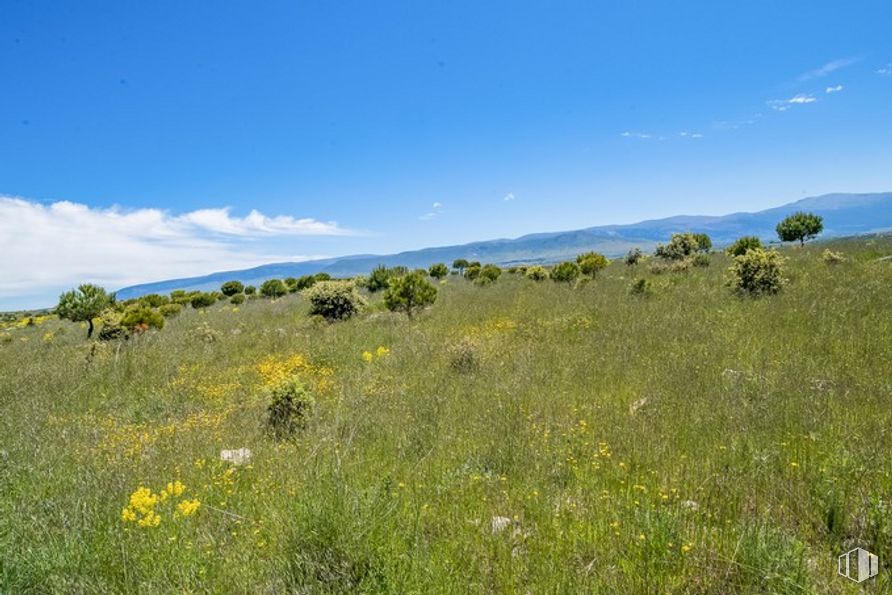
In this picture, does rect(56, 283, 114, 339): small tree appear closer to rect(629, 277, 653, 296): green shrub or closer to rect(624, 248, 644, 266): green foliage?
rect(629, 277, 653, 296): green shrub

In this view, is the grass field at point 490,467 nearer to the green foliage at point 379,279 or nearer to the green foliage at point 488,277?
the green foliage at point 379,279

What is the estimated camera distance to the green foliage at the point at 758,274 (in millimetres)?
12180

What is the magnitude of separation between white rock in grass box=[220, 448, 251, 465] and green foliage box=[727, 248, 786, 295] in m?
13.3

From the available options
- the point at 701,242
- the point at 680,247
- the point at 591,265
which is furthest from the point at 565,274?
the point at 701,242

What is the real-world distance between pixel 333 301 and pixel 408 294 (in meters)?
3.19

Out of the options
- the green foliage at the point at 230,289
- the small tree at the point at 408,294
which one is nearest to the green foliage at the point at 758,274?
the small tree at the point at 408,294

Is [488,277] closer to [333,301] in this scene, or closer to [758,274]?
[333,301]

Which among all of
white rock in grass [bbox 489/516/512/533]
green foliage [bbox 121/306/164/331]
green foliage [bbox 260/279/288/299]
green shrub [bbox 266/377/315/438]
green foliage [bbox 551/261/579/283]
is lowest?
white rock in grass [bbox 489/516/512/533]

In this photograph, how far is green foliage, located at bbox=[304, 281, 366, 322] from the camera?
16141 millimetres

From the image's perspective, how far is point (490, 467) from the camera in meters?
4.64

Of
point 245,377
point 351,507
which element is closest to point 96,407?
point 245,377

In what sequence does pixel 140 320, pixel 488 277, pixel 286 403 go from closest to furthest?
pixel 286 403 → pixel 140 320 → pixel 488 277

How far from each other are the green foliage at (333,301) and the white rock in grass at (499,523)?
1326 centimetres

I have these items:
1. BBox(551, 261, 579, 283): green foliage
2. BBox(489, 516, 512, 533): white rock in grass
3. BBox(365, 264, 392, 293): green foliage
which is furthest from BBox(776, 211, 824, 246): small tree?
BBox(489, 516, 512, 533): white rock in grass
